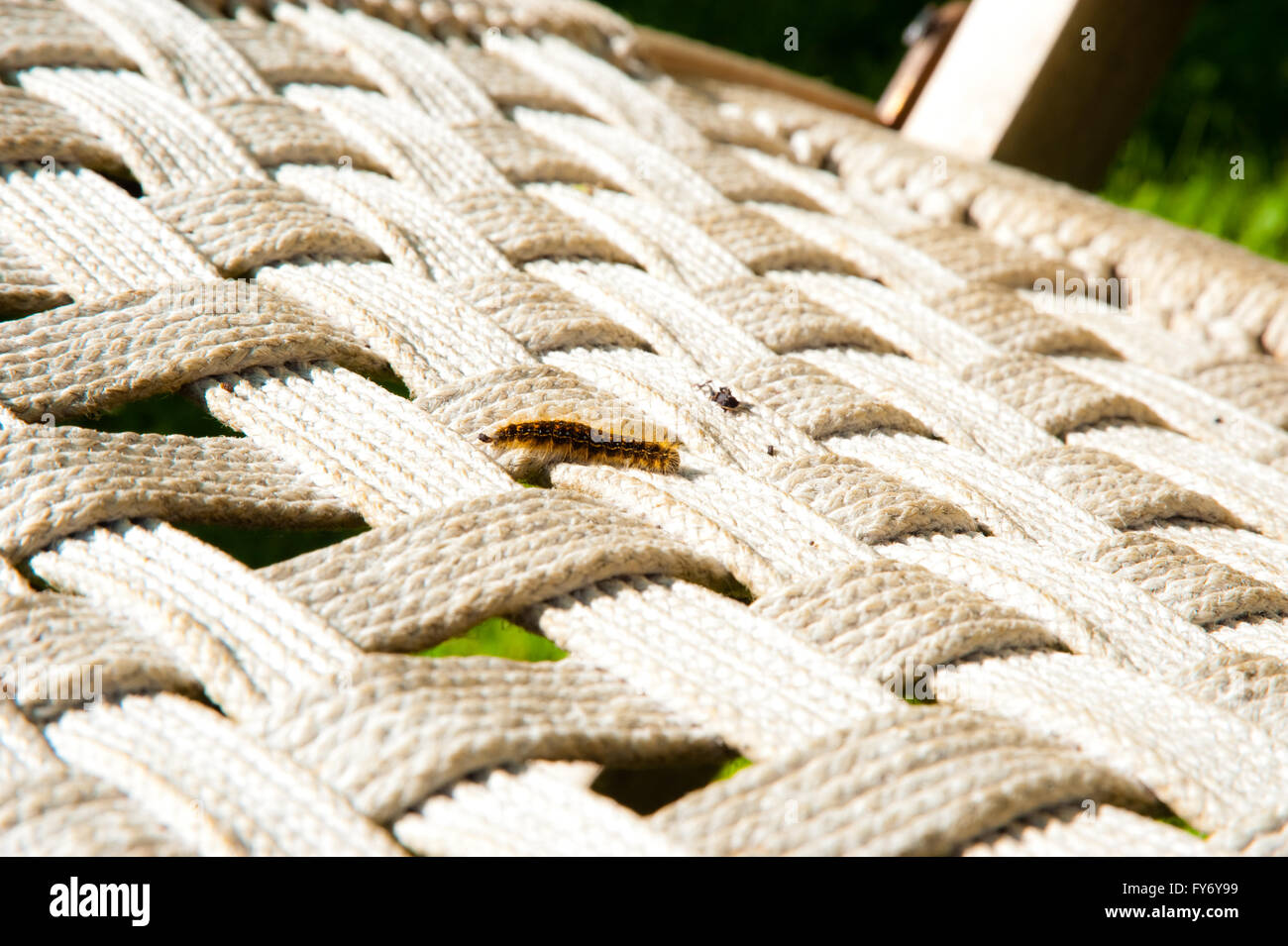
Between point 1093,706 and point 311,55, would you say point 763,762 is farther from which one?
point 311,55

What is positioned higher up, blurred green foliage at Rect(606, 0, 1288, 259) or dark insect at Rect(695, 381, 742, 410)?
blurred green foliage at Rect(606, 0, 1288, 259)

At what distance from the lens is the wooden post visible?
1418 millimetres

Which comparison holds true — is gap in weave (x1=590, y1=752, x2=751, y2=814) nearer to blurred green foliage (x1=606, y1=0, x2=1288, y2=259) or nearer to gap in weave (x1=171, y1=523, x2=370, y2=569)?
gap in weave (x1=171, y1=523, x2=370, y2=569)

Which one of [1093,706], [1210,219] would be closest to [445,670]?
[1093,706]

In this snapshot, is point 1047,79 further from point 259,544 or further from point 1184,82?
point 1184,82

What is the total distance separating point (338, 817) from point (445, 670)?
0.09m

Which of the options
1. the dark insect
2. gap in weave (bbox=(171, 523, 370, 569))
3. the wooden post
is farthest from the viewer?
gap in weave (bbox=(171, 523, 370, 569))

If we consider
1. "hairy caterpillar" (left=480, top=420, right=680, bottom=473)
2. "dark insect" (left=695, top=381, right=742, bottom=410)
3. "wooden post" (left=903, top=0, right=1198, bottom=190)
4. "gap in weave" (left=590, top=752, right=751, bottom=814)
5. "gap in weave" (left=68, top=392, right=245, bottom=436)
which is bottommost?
"gap in weave" (left=68, top=392, right=245, bottom=436)

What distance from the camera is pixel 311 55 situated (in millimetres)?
1099

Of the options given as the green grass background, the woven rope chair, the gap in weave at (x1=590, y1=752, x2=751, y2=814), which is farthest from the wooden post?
the green grass background

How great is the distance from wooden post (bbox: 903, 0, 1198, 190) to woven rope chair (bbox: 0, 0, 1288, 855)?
305 mm

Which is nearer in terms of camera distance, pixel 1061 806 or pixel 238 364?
pixel 1061 806

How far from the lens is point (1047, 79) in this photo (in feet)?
4.69

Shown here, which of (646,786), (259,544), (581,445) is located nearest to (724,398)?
(581,445)
